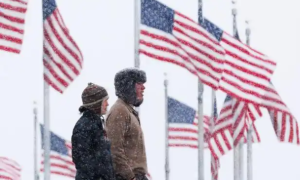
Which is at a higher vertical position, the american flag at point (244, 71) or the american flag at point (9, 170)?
the american flag at point (244, 71)

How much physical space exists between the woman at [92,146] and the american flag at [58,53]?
6543mm

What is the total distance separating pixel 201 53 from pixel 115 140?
7346mm

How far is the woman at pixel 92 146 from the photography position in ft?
26.6

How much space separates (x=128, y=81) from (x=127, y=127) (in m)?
0.38

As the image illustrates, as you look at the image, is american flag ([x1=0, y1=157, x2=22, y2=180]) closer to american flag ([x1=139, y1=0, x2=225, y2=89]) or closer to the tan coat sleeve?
american flag ([x1=139, y1=0, x2=225, y2=89])

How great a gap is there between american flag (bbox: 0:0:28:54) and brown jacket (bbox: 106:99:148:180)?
5.87 metres

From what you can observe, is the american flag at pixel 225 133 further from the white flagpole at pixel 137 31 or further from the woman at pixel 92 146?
the woman at pixel 92 146

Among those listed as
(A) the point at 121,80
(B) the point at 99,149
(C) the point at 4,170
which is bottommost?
(B) the point at 99,149

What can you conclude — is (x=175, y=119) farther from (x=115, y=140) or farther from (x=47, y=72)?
(x=115, y=140)

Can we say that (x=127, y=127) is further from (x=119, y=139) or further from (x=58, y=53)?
(x=58, y=53)

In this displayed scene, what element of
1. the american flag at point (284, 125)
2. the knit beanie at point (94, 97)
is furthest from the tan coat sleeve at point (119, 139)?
the american flag at point (284, 125)

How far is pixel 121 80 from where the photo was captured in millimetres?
8578

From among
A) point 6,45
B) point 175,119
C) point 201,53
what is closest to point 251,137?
point 175,119

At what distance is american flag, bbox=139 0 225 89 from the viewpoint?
15.3m
